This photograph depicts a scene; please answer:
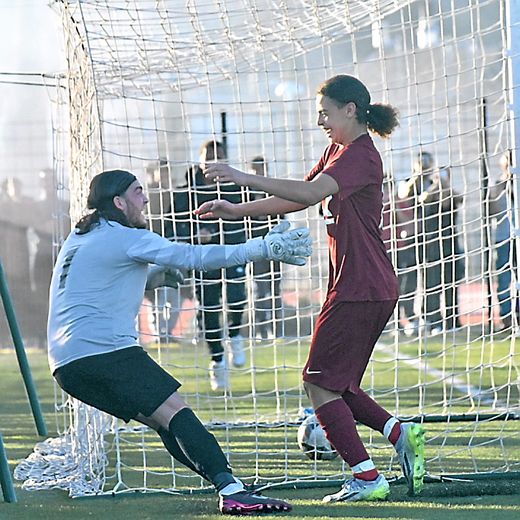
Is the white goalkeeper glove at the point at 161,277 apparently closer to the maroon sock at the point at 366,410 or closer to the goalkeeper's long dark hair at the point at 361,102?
the maroon sock at the point at 366,410

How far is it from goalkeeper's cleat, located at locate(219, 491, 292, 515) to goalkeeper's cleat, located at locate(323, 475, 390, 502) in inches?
15.7

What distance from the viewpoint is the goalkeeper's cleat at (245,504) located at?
5.23 metres

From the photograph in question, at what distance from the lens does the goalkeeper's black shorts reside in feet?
17.4

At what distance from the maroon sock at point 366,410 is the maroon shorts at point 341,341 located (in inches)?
8.9

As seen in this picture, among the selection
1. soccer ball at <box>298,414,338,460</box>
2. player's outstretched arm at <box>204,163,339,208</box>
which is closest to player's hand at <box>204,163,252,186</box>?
player's outstretched arm at <box>204,163,339,208</box>

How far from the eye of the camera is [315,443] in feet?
22.5

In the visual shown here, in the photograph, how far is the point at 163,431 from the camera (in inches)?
214

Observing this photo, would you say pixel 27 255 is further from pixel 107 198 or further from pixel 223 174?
pixel 223 174

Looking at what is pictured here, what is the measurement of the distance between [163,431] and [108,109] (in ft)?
27.8

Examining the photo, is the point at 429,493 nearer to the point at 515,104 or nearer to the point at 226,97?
the point at 515,104

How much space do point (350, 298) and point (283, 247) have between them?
0.55 m

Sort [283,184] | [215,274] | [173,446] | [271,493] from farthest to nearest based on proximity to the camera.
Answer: [215,274] → [271,493] → [173,446] → [283,184]

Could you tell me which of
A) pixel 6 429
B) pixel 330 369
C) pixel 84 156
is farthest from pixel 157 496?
pixel 6 429

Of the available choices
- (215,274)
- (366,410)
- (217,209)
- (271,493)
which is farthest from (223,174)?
(215,274)
